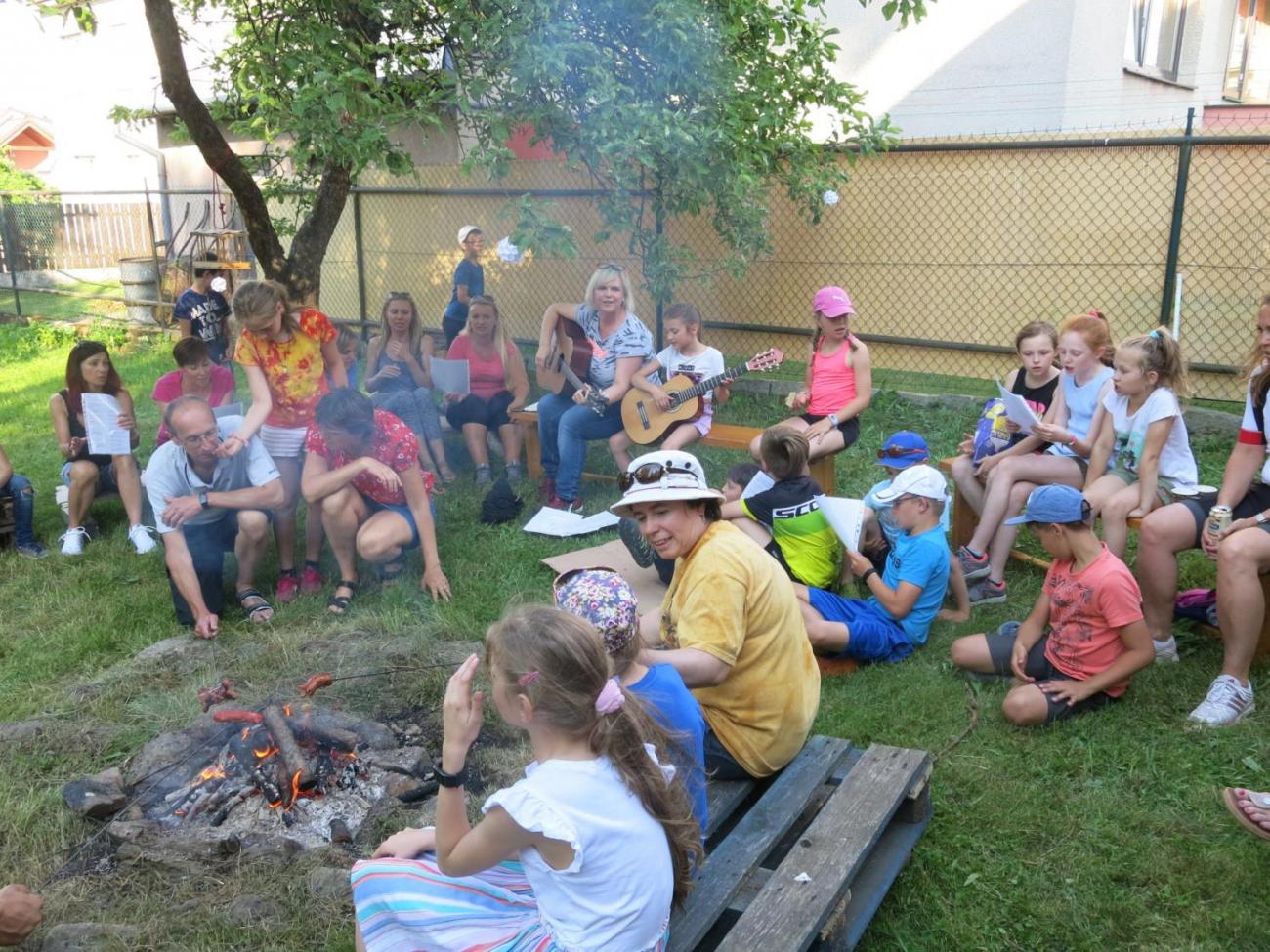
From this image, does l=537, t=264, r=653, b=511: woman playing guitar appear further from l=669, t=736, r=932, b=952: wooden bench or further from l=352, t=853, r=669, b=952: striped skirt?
l=352, t=853, r=669, b=952: striped skirt

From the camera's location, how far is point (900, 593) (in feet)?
14.4

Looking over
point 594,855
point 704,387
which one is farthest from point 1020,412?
point 594,855

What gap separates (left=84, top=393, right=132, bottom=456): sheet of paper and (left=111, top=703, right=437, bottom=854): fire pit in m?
2.99

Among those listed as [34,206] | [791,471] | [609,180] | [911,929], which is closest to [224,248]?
[34,206]

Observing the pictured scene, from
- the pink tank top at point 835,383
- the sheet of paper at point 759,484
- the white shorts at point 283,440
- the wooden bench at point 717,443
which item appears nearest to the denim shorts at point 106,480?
the white shorts at point 283,440

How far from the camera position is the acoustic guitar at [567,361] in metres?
6.83

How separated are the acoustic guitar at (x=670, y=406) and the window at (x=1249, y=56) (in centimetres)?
1148

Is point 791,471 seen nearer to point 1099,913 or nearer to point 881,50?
point 1099,913

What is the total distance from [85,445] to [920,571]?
5.03 metres

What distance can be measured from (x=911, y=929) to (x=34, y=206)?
1849cm

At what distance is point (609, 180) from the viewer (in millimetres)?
7508

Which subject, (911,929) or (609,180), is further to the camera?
(609,180)

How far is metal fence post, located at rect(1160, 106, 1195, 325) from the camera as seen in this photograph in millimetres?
7402

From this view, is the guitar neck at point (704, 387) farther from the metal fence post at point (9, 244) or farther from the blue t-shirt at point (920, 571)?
the metal fence post at point (9, 244)
